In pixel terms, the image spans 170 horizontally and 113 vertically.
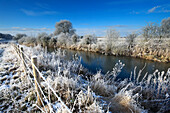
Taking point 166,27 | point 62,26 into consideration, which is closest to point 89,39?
point 166,27

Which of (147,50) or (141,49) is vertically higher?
(141,49)

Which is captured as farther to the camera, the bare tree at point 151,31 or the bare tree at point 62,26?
the bare tree at point 62,26

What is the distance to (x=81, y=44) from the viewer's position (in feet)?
54.3

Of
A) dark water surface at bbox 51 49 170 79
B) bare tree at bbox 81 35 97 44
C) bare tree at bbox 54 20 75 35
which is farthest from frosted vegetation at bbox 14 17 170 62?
bare tree at bbox 54 20 75 35

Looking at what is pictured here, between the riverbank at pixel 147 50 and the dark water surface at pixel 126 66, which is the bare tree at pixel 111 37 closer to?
the riverbank at pixel 147 50

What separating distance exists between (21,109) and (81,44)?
14860 millimetres

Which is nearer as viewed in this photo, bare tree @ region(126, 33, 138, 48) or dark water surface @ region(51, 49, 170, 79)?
dark water surface @ region(51, 49, 170, 79)

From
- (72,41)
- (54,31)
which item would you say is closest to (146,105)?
(72,41)

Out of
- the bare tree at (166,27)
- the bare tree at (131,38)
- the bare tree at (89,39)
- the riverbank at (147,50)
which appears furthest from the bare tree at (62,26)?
the bare tree at (166,27)

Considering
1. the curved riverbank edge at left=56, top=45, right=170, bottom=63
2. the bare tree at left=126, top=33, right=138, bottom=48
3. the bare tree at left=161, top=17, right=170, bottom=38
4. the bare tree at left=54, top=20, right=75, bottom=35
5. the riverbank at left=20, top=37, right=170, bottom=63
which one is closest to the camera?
the curved riverbank edge at left=56, top=45, right=170, bottom=63

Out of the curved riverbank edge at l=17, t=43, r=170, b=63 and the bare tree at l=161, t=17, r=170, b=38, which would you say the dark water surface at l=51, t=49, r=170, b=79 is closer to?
the curved riverbank edge at l=17, t=43, r=170, b=63

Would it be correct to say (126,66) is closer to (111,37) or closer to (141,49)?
(141,49)

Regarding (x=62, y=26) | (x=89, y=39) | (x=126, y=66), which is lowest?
(x=126, y=66)

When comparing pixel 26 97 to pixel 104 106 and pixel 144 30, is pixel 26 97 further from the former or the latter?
pixel 144 30
